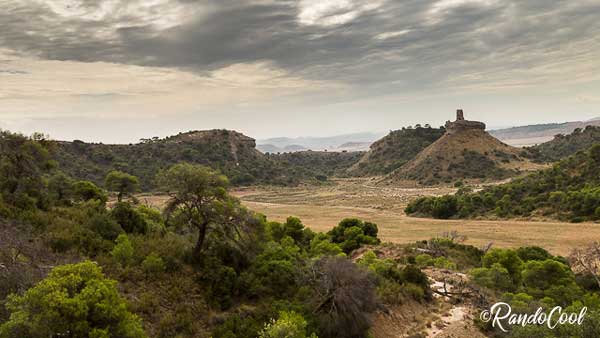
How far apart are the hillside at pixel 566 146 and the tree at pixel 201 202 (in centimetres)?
12417

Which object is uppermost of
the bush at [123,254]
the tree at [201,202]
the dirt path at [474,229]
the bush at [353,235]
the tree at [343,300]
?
the tree at [201,202]

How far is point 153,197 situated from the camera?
3248 inches

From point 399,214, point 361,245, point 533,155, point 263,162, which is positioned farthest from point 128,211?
point 533,155

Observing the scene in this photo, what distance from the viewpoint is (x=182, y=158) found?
11812 centimetres

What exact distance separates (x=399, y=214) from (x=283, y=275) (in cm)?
5315

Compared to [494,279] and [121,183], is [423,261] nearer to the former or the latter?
[494,279]

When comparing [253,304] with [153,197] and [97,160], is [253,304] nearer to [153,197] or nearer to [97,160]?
[153,197]

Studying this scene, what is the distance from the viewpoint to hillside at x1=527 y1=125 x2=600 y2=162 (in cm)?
12375

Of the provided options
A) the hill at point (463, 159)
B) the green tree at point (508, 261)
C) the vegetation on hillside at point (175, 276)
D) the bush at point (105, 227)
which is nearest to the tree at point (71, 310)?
the vegetation on hillside at point (175, 276)

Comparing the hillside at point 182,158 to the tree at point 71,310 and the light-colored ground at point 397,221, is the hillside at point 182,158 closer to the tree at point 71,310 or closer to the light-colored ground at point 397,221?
the light-colored ground at point 397,221

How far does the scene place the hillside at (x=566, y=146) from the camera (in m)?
124

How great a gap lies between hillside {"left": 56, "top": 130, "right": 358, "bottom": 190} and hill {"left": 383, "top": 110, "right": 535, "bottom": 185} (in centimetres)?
3608

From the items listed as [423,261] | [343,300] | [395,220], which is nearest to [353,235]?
[423,261]

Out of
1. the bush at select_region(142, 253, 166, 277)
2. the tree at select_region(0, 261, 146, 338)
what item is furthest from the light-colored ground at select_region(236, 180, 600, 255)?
the tree at select_region(0, 261, 146, 338)
